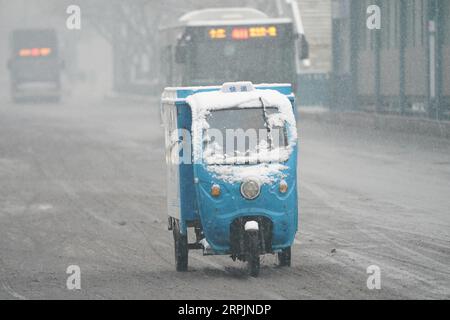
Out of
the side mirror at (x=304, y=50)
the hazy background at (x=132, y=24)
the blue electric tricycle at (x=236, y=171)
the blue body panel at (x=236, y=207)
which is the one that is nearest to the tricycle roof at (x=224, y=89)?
the blue electric tricycle at (x=236, y=171)

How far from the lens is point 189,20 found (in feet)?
93.7

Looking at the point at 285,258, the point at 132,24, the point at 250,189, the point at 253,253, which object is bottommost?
the point at 285,258

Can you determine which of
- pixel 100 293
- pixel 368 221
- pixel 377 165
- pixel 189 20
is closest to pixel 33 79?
pixel 189 20

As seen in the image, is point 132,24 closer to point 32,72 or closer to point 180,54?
point 32,72

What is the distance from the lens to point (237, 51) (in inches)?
1097

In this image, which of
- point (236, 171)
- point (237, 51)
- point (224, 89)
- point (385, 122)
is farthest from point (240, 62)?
point (236, 171)

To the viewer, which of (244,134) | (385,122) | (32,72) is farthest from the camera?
(32,72)

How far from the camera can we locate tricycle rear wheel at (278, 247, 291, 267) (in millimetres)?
11455

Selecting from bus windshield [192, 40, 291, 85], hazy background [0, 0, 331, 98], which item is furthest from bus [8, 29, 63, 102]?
bus windshield [192, 40, 291, 85]

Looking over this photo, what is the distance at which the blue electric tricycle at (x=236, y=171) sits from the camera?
10945 millimetres

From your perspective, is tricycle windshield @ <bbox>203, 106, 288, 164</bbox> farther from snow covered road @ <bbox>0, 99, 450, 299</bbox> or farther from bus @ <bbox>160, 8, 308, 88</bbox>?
bus @ <bbox>160, 8, 308, 88</bbox>

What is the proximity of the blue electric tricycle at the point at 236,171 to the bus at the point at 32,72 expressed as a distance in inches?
2048

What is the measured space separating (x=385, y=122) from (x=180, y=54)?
6.77 m

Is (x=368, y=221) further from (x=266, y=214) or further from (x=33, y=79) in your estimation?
(x=33, y=79)
